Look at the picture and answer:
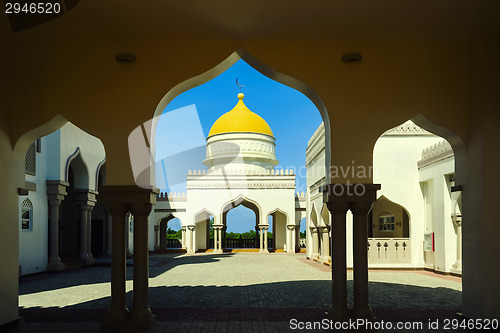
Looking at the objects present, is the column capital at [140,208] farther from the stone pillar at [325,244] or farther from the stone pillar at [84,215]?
the stone pillar at [325,244]

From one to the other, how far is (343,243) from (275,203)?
22.4 metres

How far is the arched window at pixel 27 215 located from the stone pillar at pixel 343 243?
11.6 m

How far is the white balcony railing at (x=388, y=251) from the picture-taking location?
16969 millimetres

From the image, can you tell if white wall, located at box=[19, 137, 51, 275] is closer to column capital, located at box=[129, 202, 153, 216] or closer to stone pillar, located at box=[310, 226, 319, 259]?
column capital, located at box=[129, 202, 153, 216]

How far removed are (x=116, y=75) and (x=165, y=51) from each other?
0.85 meters

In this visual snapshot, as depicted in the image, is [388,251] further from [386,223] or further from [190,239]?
[190,239]

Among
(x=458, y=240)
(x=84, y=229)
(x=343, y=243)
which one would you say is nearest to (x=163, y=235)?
(x=84, y=229)

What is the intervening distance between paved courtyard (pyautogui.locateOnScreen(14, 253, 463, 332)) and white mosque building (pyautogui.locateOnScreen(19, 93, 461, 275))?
3.99 feet

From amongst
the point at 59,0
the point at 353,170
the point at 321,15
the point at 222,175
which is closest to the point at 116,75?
the point at 59,0

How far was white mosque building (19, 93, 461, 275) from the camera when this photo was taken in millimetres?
15383

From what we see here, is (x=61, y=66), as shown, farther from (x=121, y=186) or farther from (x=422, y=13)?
(x=422, y=13)

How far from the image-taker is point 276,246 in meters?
31.2

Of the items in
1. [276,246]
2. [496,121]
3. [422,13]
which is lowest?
[276,246]

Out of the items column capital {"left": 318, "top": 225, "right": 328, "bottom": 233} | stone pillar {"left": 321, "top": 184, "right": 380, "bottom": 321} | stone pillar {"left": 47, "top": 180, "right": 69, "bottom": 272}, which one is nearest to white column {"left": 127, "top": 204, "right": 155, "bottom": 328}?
Answer: stone pillar {"left": 321, "top": 184, "right": 380, "bottom": 321}
